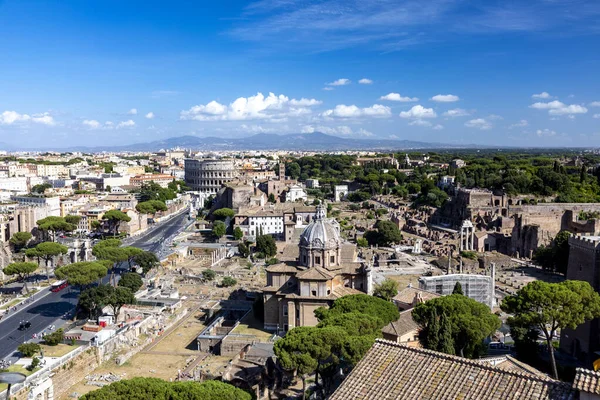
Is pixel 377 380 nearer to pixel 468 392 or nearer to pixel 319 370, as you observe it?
pixel 468 392

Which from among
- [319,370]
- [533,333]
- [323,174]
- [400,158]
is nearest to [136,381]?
[319,370]

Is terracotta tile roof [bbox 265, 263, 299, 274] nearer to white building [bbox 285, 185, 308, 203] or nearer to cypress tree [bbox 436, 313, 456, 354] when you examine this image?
cypress tree [bbox 436, 313, 456, 354]

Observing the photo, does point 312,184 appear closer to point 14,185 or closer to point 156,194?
point 156,194

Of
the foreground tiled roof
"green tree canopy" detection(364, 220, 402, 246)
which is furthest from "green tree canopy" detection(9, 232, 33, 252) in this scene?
the foreground tiled roof

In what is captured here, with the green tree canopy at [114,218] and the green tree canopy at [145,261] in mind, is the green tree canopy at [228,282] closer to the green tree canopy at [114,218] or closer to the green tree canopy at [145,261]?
the green tree canopy at [145,261]

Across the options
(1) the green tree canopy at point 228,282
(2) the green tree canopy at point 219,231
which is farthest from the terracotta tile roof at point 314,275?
(2) the green tree canopy at point 219,231
